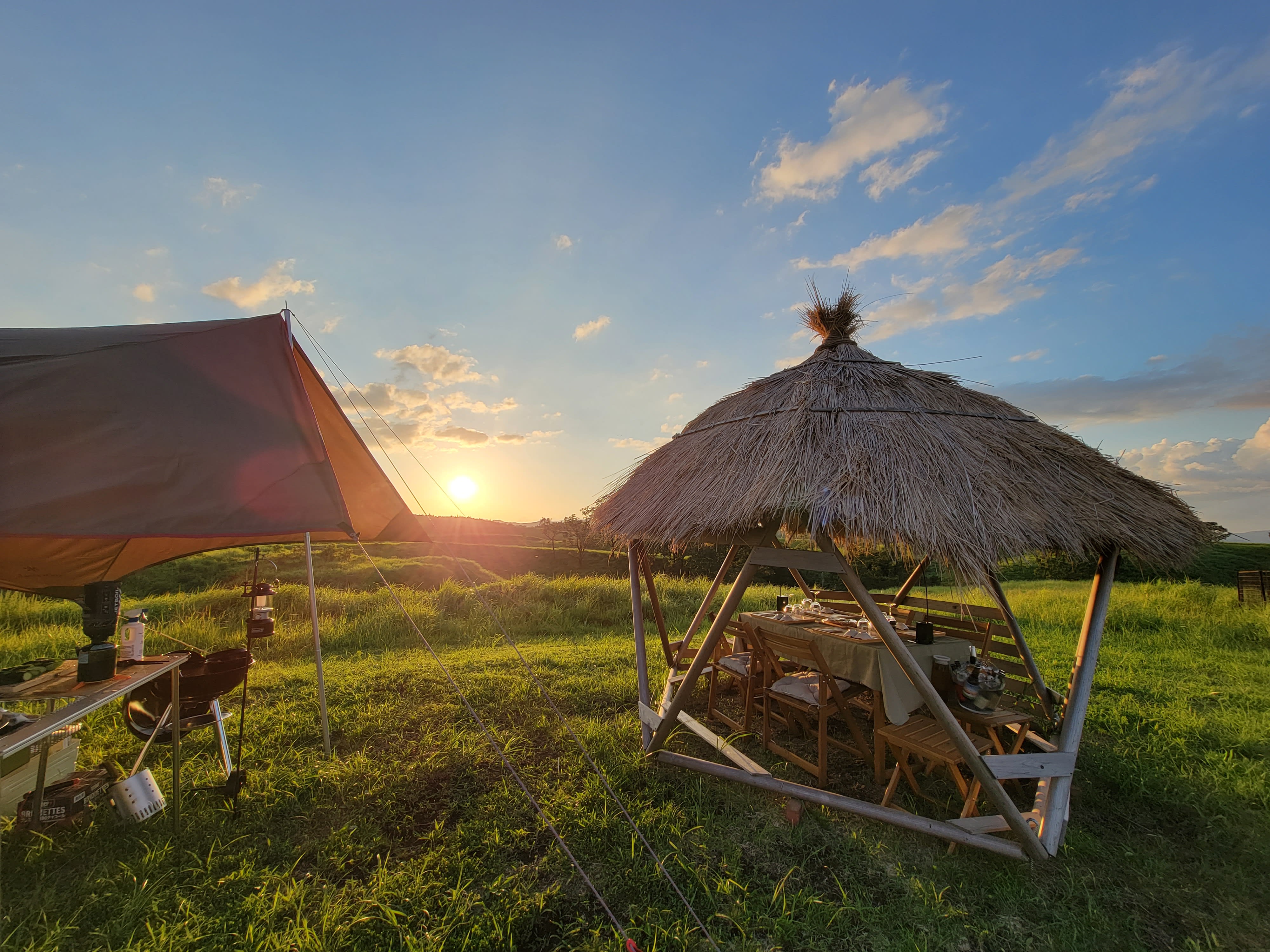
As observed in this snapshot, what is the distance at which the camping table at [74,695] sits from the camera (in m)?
2.49

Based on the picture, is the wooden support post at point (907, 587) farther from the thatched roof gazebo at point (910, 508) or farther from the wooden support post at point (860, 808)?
the wooden support post at point (860, 808)

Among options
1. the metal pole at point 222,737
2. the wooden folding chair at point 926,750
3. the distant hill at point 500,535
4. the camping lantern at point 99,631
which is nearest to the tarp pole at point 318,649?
the metal pole at point 222,737

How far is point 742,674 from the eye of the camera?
4781mm

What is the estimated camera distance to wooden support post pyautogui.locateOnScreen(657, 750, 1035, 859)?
304 cm

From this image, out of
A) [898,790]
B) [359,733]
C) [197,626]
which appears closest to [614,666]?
[359,733]

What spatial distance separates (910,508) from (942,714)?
3.67 ft

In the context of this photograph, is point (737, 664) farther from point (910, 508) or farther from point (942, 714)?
point (910, 508)

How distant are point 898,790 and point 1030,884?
94 cm

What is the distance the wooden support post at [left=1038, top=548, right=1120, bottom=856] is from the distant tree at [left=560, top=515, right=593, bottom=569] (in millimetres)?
17138

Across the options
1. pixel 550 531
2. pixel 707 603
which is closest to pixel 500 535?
pixel 550 531

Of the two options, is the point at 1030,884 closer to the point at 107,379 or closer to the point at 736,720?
the point at 736,720

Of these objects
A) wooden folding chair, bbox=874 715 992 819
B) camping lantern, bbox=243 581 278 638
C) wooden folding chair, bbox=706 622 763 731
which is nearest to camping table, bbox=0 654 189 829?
camping lantern, bbox=243 581 278 638

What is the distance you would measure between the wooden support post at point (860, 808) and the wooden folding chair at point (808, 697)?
325 mm

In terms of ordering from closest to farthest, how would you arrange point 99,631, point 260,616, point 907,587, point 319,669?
point 99,631 → point 319,669 → point 260,616 → point 907,587
